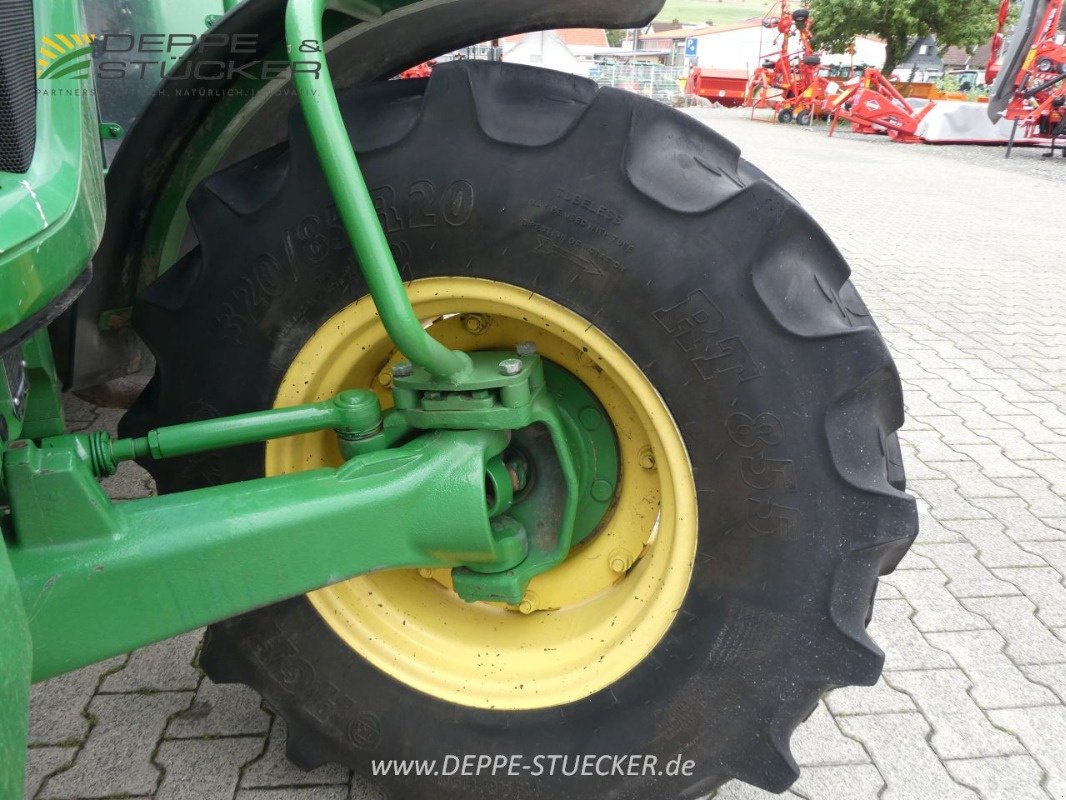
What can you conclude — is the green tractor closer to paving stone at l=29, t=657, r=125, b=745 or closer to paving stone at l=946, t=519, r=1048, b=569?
paving stone at l=29, t=657, r=125, b=745

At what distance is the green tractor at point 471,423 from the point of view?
4.18 feet

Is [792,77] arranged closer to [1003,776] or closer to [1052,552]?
[1052,552]

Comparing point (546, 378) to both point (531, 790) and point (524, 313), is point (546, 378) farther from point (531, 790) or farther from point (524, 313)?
point (531, 790)

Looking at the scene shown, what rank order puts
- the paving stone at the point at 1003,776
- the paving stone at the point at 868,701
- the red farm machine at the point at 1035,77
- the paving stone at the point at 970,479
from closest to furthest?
the paving stone at the point at 1003,776 → the paving stone at the point at 868,701 → the paving stone at the point at 970,479 → the red farm machine at the point at 1035,77

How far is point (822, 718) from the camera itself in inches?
79.7

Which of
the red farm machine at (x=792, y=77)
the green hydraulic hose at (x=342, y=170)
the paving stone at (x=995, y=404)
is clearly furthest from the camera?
the red farm machine at (x=792, y=77)

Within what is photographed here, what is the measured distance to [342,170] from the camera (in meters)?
1.22

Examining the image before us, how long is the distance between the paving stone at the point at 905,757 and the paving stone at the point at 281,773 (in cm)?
116

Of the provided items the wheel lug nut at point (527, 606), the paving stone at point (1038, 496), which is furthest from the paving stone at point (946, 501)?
the wheel lug nut at point (527, 606)

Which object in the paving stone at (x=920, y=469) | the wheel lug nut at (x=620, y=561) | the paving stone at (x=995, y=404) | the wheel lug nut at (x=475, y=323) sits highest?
the wheel lug nut at (x=475, y=323)

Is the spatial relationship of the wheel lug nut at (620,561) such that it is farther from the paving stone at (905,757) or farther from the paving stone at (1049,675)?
the paving stone at (1049,675)

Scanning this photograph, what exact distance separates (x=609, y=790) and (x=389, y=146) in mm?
1201

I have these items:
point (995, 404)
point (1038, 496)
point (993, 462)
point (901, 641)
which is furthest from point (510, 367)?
point (995, 404)

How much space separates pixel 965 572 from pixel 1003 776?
33.1 inches
